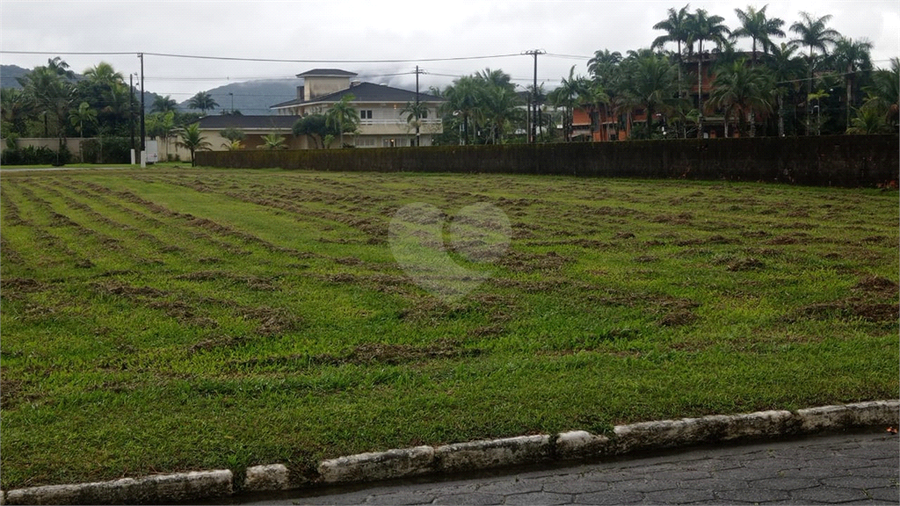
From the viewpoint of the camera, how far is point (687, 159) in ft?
100

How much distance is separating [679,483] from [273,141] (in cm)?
7944

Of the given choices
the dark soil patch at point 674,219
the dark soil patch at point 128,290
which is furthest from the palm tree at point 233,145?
the dark soil patch at point 128,290

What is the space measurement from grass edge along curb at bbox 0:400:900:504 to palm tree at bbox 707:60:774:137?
5775 centimetres

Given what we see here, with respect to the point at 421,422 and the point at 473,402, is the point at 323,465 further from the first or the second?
the point at 473,402

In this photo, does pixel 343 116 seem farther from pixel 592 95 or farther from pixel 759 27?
pixel 759 27

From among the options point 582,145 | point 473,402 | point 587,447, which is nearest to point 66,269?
point 473,402

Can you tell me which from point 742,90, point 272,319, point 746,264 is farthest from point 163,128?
point 272,319

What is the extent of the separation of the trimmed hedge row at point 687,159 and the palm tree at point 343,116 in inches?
1261

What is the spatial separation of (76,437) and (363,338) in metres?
3.07

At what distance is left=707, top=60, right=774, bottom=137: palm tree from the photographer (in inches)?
2427

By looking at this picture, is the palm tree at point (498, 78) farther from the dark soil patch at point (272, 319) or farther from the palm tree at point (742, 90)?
the dark soil patch at point (272, 319)

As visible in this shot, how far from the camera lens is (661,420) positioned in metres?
6.24

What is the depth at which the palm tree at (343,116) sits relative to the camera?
3164 inches

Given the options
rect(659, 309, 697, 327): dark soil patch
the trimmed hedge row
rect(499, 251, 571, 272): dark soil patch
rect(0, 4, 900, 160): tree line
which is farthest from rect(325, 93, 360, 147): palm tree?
rect(659, 309, 697, 327): dark soil patch
